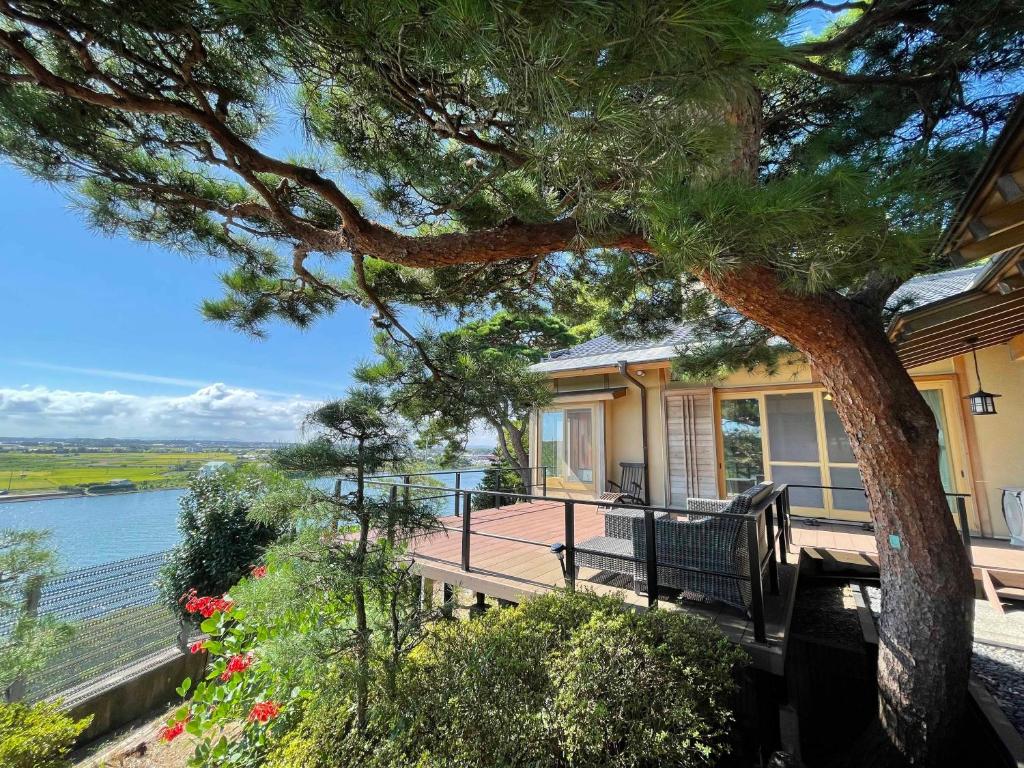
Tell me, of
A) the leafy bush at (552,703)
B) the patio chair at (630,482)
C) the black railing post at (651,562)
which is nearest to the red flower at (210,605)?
the leafy bush at (552,703)

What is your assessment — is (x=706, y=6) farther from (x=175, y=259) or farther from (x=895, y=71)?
(x=175, y=259)

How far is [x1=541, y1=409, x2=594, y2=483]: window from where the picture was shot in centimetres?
Result: 842

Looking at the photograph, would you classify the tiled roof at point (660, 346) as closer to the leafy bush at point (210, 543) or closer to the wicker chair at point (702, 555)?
the wicker chair at point (702, 555)

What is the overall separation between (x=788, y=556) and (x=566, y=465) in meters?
4.45

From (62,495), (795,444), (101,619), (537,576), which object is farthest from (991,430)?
(62,495)

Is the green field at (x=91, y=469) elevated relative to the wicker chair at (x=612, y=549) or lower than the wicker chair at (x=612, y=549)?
elevated

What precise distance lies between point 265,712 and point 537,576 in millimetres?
2250

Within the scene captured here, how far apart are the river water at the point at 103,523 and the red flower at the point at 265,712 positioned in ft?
4.69

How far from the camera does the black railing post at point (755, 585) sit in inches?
105

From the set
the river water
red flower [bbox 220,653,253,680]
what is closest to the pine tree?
the river water

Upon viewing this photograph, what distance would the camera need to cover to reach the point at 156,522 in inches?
189

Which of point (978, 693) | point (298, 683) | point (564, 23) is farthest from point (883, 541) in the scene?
point (298, 683)

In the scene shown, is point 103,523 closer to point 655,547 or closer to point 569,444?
point 655,547

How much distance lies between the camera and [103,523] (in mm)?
4266
